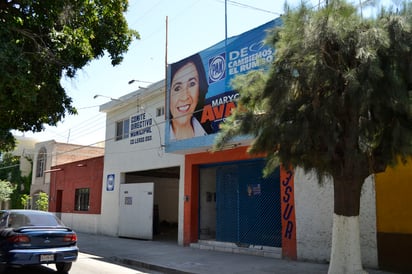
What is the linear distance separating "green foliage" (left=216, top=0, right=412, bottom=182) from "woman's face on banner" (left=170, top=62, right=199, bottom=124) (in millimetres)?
7242

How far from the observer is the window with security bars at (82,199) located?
24.3 m

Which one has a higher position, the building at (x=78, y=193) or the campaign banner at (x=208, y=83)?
the campaign banner at (x=208, y=83)

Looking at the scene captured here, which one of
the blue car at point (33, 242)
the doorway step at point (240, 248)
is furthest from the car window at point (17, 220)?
the doorway step at point (240, 248)

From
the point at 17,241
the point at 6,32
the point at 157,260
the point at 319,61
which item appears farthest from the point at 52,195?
the point at 319,61

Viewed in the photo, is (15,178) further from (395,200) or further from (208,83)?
(395,200)

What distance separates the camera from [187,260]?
12258mm

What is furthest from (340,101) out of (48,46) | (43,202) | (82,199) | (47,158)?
(47,158)

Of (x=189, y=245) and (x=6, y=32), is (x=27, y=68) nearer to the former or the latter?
(x=6, y=32)

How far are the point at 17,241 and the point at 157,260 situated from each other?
15.0ft

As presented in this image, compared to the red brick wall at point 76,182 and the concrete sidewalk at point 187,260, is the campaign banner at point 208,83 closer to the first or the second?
the concrete sidewalk at point 187,260

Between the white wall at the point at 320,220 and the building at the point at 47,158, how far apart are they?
22.4 metres

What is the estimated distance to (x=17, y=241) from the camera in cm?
904

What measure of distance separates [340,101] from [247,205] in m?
7.88

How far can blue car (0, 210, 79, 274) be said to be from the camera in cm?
898
